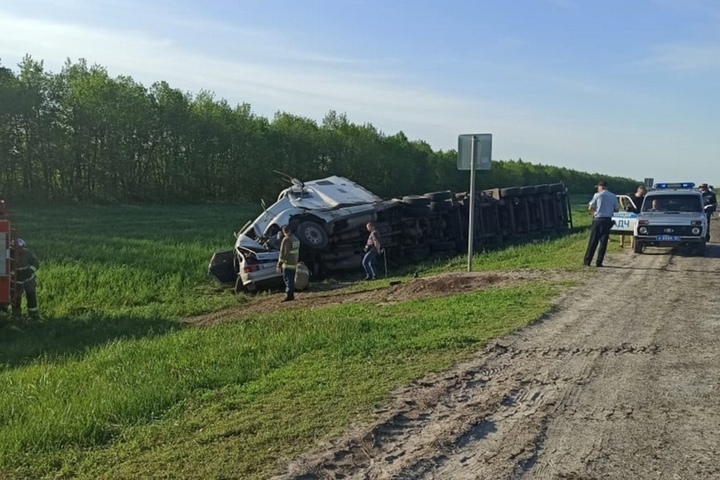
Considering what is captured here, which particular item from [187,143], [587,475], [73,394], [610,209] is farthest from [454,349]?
[187,143]

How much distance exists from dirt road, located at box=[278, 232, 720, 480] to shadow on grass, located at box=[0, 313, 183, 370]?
6626 millimetres

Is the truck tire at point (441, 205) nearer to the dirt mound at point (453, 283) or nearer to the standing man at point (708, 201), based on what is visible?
the dirt mound at point (453, 283)

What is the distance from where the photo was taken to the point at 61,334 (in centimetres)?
1272

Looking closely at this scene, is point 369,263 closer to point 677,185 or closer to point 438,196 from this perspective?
point 438,196

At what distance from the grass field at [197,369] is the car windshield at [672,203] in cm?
322

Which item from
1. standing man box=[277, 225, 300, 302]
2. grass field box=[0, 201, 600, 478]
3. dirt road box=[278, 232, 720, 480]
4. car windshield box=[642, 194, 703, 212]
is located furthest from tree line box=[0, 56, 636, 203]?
dirt road box=[278, 232, 720, 480]

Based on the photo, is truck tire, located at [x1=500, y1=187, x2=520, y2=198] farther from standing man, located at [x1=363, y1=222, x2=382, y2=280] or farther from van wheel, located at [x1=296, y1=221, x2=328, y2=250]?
van wheel, located at [x1=296, y1=221, x2=328, y2=250]

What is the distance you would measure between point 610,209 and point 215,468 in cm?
1213

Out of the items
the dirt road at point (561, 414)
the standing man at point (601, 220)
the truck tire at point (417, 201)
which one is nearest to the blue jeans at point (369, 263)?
the truck tire at point (417, 201)

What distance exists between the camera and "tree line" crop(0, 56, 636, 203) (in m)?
49.0

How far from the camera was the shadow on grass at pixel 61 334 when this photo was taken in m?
10.9

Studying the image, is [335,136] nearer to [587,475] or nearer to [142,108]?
[142,108]

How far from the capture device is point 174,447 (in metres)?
5.07

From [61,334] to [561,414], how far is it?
999 cm
